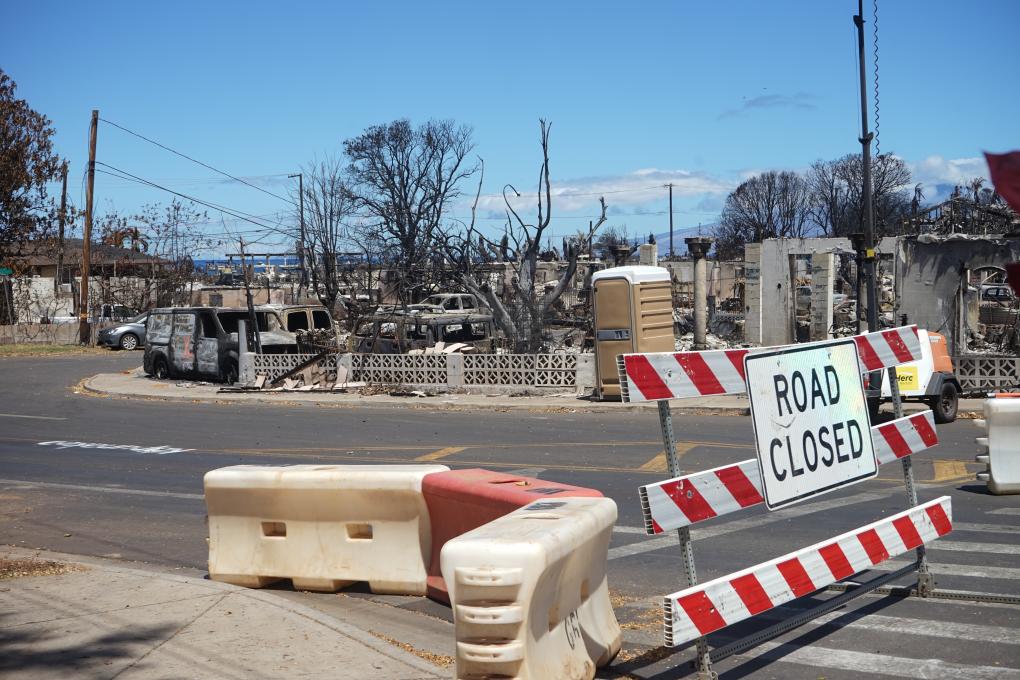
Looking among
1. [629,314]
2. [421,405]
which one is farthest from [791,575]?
[421,405]

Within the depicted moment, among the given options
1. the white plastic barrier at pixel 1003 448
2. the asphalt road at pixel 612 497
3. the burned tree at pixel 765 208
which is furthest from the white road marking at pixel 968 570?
the burned tree at pixel 765 208

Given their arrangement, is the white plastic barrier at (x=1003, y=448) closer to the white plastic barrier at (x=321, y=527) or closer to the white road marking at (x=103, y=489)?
the white plastic barrier at (x=321, y=527)

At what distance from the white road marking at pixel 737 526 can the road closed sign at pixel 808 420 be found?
8.99 ft

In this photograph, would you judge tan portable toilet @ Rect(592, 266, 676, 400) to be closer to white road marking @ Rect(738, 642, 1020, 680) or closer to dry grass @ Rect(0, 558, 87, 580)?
dry grass @ Rect(0, 558, 87, 580)

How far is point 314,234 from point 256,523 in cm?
→ 4374

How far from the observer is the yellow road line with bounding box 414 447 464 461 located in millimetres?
14164

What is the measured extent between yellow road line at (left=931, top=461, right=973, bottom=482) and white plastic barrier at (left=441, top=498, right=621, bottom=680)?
7.31m

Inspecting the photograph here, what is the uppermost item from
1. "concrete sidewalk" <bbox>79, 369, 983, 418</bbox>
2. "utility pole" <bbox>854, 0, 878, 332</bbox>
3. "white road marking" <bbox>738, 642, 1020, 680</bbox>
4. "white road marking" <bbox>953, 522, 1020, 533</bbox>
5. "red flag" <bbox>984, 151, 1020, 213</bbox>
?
"utility pole" <bbox>854, 0, 878, 332</bbox>

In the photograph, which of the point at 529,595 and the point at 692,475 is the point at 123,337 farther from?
the point at 529,595

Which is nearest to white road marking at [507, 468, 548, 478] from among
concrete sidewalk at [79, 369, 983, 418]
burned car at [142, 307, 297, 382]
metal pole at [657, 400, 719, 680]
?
concrete sidewalk at [79, 369, 983, 418]

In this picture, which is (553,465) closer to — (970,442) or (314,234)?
(970,442)

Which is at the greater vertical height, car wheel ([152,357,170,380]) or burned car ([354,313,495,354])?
burned car ([354,313,495,354])

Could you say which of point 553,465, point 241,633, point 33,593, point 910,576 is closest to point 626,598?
point 910,576

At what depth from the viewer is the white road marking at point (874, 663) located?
5.40 meters
